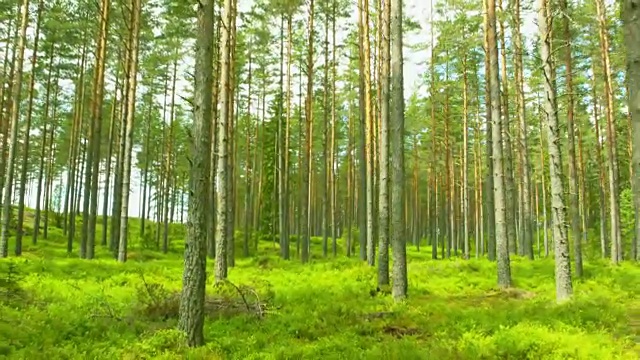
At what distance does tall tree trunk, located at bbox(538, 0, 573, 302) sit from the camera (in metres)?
10.6

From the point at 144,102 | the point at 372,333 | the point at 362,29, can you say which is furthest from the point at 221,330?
the point at 144,102

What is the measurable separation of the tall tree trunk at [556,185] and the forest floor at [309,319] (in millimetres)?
526

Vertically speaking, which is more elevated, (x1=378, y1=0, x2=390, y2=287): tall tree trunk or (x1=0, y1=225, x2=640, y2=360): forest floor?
(x1=378, y1=0, x2=390, y2=287): tall tree trunk

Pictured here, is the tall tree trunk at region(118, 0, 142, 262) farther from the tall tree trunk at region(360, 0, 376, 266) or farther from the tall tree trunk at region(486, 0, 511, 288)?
the tall tree trunk at region(486, 0, 511, 288)

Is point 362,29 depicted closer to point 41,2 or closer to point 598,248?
point 41,2

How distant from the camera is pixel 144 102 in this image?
35.5 m

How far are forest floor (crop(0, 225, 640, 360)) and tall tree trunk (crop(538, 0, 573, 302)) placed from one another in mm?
526

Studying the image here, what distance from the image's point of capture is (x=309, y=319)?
30.0 feet

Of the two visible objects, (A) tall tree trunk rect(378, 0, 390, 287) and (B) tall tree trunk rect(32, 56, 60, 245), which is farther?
(B) tall tree trunk rect(32, 56, 60, 245)

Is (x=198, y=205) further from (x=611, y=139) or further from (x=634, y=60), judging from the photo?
(x=611, y=139)

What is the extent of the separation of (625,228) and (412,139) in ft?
63.2

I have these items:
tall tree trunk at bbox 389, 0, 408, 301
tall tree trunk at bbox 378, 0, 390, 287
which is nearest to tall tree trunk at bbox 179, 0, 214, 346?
tall tree trunk at bbox 389, 0, 408, 301

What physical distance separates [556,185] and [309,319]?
21.9 feet

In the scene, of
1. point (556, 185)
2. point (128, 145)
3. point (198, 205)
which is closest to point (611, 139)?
point (556, 185)
